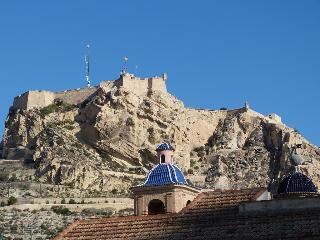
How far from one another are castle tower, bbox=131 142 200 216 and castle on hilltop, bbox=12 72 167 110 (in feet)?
193

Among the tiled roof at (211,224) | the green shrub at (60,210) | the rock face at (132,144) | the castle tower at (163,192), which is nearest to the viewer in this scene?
the tiled roof at (211,224)

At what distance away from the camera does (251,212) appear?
28.0m

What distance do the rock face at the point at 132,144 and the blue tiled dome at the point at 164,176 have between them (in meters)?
49.3

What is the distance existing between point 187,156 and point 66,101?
15.5 metres

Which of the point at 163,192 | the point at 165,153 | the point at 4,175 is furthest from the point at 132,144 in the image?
the point at 163,192

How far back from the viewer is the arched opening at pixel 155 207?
106ft

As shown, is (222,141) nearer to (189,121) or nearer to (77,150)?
(189,121)

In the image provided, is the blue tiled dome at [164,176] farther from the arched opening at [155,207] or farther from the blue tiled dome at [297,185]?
the blue tiled dome at [297,185]

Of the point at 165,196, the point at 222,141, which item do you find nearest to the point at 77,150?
the point at 222,141

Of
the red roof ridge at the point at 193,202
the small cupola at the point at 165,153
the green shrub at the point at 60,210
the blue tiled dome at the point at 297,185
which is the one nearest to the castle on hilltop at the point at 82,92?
the green shrub at the point at 60,210

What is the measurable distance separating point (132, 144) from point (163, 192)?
55.7m

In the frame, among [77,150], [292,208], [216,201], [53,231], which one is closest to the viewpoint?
[292,208]

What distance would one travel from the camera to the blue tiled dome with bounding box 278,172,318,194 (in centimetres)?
3294

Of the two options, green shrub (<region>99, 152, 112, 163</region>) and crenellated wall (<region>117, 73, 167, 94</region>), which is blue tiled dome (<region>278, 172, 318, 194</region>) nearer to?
green shrub (<region>99, 152, 112, 163</region>)
